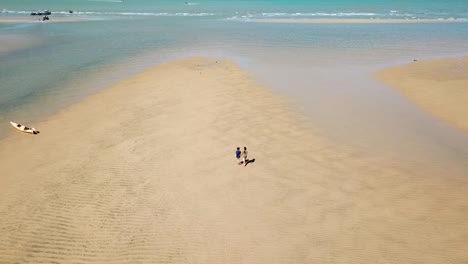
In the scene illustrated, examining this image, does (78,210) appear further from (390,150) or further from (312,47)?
(312,47)

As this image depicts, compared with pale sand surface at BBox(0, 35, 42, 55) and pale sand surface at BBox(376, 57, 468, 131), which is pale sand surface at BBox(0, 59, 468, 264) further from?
pale sand surface at BBox(0, 35, 42, 55)

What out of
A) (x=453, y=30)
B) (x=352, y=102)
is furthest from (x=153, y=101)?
(x=453, y=30)

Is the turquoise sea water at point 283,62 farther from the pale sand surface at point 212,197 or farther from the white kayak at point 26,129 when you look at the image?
the pale sand surface at point 212,197

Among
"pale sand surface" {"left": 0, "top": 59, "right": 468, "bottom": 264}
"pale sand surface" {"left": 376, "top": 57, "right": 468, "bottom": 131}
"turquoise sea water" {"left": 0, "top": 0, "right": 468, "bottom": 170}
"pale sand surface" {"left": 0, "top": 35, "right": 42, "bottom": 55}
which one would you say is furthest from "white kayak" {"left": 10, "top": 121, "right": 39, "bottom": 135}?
"pale sand surface" {"left": 0, "top": 35, "right": 42, "bottom": 55}

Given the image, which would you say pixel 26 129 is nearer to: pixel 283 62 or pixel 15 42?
pixel 283 62

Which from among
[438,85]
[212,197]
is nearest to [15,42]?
[212,197]

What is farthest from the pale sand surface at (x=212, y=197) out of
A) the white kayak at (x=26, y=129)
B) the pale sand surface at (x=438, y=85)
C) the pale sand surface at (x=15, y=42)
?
the pale sand surface at (x=15, y=42)
